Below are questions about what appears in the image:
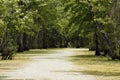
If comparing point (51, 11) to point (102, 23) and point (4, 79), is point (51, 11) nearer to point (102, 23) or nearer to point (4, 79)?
point (102, 23)

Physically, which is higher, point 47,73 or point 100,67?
point 47,73

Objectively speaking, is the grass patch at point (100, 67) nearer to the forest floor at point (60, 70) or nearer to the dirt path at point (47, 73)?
the forest floor at point (60, 70)

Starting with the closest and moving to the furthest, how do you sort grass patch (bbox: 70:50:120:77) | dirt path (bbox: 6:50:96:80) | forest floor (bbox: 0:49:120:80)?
dirt path (bbox: 6:50:96:80), forest floor (bbox: 0:49:120:80), grass patch (bbox: 70:50:120:77)

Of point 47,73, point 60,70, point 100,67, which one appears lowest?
point 100,67

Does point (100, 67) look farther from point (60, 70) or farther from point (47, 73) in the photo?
point (47, 73)

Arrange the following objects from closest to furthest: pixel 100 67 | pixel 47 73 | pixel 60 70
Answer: pixel 47 73, pixel 60 70, pixel 100 67

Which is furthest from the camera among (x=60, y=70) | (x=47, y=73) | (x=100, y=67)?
(x=100, y=67)

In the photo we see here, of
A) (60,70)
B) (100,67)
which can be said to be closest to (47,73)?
(60,70)

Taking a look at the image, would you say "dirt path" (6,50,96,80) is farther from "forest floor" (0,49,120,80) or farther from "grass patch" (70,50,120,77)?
"grass patch" (70,50,120,77)

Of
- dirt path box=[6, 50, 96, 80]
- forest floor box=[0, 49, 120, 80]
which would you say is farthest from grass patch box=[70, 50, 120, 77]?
dirt path box=[6, 50, 96, 80]

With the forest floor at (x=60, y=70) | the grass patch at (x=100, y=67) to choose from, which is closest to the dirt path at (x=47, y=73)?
the forest floor at (x=60, y=70)

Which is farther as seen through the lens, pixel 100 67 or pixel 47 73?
pixel 100 67

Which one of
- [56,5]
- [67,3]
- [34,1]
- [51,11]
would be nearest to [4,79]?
[67,3]

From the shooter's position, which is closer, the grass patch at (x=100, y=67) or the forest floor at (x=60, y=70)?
the forest floor at (x=60, y=70)
